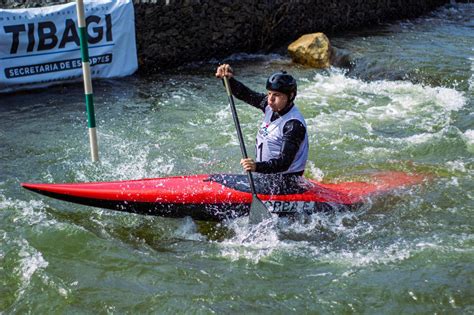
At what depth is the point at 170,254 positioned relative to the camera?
4.56 m

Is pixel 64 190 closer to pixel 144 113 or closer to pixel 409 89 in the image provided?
pixel 144 113

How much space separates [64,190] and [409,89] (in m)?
6.07

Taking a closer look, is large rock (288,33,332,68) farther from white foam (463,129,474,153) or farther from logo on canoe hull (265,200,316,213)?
logo on canoe hull (265,200,316,213)

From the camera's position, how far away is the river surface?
13.2ft

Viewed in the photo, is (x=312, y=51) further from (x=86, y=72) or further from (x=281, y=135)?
(x=281, y=135)

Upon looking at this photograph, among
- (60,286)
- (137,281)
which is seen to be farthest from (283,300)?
(60,286)

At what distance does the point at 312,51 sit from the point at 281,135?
5.94m

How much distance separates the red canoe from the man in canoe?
0.62ft

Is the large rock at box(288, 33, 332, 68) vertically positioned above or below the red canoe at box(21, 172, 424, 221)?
below

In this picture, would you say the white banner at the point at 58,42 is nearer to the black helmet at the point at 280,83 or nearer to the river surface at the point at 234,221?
the river surface at the point at 234,221

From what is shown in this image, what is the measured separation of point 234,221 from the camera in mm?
5008

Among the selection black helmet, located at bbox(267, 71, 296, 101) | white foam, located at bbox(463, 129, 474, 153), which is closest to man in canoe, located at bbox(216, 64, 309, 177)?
black helmet, located at bbox(267, 71, 296, 101)

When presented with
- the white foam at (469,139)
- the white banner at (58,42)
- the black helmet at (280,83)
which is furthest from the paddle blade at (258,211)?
the white banner at (58,42)

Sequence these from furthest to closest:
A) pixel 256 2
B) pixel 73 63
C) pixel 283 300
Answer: pixel 256 2 → pixel 73 63 → pixel 283 300
